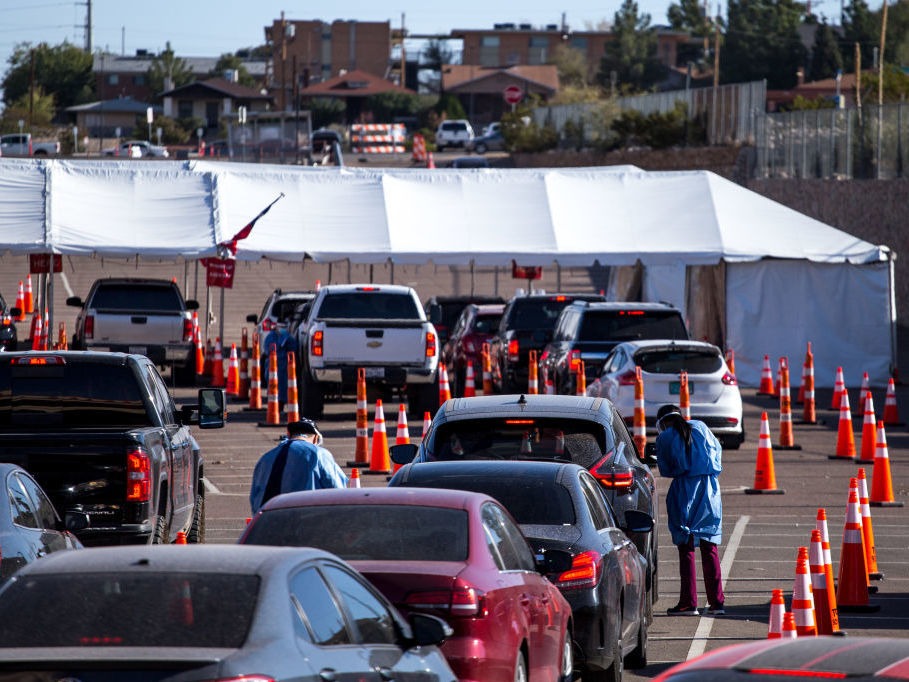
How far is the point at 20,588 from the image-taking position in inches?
237

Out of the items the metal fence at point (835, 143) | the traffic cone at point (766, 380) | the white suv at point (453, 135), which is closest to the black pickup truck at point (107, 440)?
the traffic cone at point (766, 380)

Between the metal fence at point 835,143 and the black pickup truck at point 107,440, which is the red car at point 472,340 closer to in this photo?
the metal fence at point 835,143

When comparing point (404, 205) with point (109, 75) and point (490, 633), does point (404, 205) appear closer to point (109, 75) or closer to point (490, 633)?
point (490, 633)

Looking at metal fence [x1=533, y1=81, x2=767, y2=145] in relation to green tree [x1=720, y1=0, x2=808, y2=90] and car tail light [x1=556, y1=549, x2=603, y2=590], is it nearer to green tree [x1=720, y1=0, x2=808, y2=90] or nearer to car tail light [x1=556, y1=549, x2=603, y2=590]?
car tail light [x1=556, y1=549, x2=603, y2=590]

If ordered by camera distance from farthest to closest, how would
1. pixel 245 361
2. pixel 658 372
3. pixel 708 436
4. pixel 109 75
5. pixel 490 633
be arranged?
pixel 109 75 → pixel 245 361 → pixel 658 372 → pixel 708 436 → pixel 490 633

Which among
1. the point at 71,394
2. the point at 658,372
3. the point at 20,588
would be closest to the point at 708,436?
the point at 71,394

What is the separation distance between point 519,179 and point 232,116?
61.8 metres

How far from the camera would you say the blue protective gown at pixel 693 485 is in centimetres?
1254

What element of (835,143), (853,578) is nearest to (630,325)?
(853,578)

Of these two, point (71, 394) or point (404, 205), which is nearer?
point (71, 394)

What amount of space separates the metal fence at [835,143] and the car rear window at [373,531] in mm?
34221

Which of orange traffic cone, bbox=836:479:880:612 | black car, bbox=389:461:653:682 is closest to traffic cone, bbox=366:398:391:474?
orange traffic cone, bbox=836:479:880:612

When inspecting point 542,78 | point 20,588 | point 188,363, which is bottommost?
point 188,363

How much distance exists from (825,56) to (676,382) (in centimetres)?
9345
